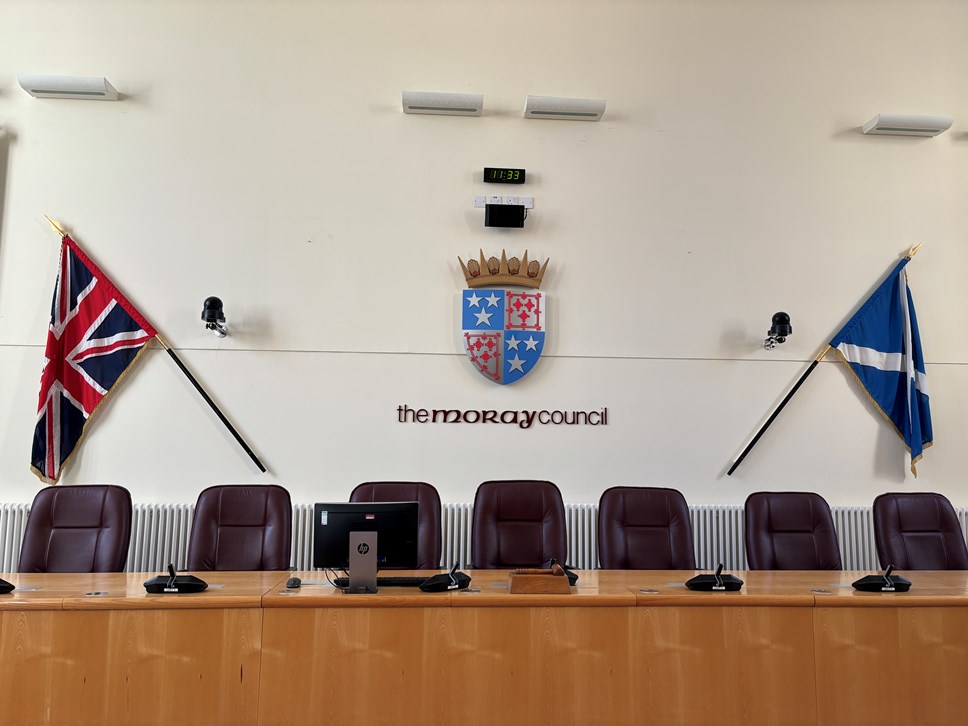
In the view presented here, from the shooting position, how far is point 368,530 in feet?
10.5

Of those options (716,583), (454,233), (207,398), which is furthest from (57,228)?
(716,583)

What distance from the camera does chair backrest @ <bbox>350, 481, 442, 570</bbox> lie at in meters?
4.00

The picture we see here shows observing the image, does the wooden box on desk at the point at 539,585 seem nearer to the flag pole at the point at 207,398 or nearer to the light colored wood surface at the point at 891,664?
the light colored wood surface at the point at 891,664

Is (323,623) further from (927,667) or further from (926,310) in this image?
(926,310)

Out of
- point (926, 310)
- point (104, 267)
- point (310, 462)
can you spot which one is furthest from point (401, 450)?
point (926, 310)

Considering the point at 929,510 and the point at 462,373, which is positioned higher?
the point at 462,373

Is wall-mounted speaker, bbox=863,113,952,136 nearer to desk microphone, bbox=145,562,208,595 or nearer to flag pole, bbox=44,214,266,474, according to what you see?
flag pole, bbox=44,214,266,474

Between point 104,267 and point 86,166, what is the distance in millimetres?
727

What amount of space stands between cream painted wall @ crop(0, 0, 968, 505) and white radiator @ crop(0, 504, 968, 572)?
Result: 0.18 meters

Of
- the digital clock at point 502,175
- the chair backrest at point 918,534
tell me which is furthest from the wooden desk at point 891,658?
the digital clock at point 502,175

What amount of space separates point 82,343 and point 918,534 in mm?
5334

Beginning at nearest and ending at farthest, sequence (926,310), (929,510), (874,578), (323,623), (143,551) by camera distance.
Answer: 1. (323,623)
2. (874,578)
3. (929,510)
4. (143,551)
5. (926,310)

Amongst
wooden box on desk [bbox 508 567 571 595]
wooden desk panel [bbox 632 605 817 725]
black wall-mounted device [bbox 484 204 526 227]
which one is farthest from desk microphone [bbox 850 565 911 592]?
black wall-mounted device [bbox 484 204 526 227]

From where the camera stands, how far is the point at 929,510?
425cm
